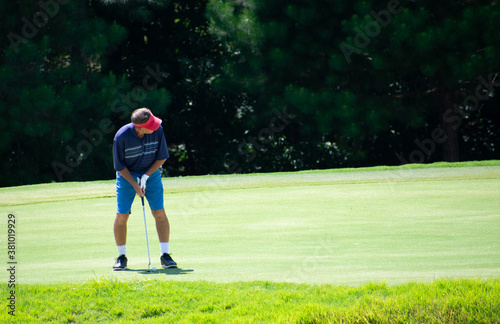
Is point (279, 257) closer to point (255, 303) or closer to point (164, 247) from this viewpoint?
point (164, 247)

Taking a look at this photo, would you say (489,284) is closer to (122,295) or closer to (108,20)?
(122,295)

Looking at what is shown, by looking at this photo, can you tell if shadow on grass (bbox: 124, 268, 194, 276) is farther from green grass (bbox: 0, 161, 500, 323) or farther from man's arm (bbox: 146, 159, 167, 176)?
man's arm (bbox: 146, 159, 167, 176)

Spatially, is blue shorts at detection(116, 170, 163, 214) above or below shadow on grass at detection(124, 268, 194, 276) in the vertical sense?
above

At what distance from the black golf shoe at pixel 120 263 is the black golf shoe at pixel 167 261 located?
340 millimetres

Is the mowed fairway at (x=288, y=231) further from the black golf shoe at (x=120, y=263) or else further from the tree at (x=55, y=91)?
the tree at (x=55, y=91)

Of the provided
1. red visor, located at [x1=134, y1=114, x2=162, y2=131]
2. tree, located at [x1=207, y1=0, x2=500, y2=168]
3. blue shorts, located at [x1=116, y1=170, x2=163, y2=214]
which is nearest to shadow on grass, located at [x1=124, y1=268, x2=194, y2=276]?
blue shorts, located at [x1=116, y1=170, x2=163, y2=214]

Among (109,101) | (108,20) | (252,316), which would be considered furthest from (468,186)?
(108,20)

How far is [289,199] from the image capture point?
11.4 metres

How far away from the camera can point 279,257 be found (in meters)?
6.94

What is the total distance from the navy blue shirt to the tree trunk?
15366 millimetres

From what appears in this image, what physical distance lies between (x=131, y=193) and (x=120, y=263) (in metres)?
0.82

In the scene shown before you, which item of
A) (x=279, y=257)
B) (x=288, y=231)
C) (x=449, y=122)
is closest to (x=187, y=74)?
(x=449, y=122)

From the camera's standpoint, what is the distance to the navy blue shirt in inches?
280

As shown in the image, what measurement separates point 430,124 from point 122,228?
17.0 meters
